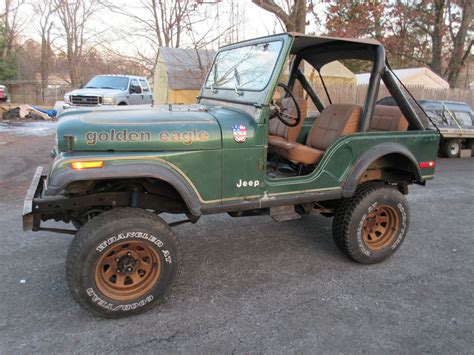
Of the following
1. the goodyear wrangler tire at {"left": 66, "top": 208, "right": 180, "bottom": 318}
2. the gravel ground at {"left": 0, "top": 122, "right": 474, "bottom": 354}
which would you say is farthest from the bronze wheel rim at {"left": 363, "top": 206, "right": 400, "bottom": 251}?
the goodyear wrangler tire at {"left": 66, "top": 208, "right": 180, "bottom": 318}

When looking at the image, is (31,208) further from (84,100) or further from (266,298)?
(84,100)

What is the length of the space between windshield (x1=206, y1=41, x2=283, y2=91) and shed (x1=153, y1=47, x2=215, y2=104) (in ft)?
23.8

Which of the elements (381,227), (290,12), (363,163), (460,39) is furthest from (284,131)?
(460,39)

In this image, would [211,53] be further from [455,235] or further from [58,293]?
[58,293]

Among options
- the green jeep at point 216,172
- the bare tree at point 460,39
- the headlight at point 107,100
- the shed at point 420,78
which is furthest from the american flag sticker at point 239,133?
the bare tree at point 460,39

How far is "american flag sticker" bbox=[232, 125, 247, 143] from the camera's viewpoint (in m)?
3.11

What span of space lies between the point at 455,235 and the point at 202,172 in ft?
11.6

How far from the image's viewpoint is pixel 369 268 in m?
3.85

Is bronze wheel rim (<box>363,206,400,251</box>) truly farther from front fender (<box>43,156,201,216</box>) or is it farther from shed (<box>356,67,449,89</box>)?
shed (<box>356,67,449,89</box>)

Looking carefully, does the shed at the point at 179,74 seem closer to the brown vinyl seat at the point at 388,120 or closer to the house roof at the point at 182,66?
the house roof at the point at 182,66

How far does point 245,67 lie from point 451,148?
31.6 feet

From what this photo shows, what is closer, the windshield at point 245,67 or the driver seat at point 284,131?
the windshield at point 245,67

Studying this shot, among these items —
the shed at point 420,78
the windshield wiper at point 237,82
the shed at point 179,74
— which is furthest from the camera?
the shed at point 420,78

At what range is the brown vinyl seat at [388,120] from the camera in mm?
4098
